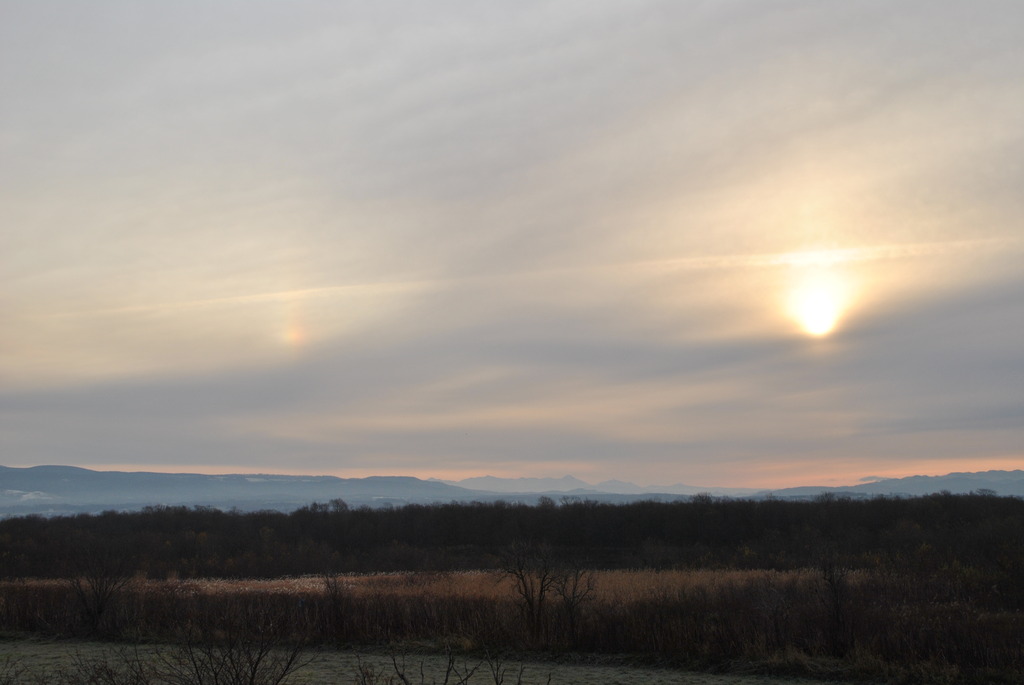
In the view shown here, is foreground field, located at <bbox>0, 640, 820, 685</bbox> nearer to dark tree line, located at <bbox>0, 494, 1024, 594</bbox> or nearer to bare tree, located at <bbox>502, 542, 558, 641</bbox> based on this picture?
bare tree, located at <bbox>502, 542, 558, 641</bbox>

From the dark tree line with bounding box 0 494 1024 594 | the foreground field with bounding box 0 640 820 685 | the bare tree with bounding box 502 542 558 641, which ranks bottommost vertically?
the dark tree line with bounding box 0 494 1024 594

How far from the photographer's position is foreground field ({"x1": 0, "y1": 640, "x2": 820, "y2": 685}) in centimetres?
1650

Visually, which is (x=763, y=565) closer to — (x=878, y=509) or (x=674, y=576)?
(x=674, y=576)

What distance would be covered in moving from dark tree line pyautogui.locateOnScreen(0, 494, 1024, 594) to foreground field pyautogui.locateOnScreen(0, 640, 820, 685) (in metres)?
34.9

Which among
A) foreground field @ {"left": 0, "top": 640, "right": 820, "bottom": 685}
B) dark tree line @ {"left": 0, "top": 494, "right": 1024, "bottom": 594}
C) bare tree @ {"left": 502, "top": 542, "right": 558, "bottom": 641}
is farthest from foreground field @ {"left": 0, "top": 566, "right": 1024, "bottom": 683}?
dark tree line @ {"left": 0, "top": 494, "right": 1024, "bottom": 594}

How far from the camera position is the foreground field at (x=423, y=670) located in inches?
650

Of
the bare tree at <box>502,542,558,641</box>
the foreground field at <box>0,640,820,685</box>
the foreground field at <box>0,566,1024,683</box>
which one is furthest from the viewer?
the bare tree at <box>502,542,558,641</box>

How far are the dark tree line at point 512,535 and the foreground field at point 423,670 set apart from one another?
3491 cm

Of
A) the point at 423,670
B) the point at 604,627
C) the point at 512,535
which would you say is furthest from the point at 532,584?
the point at 512,535

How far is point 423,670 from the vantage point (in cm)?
1808

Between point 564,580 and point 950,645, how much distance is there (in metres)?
9.35

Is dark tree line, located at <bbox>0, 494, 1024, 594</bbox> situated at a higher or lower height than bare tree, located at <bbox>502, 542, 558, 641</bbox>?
lower

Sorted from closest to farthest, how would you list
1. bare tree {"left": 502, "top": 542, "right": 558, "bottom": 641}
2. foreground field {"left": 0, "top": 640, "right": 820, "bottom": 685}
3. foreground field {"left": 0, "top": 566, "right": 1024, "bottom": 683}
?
1. foreground field {"left": 0, "top": 640, "right": 820, "bottom": 685}
2. foreground field {"left": 0, "top": 566, "right": 1024, "bottom": 683}
3. bare tree {"left": 502, "top": 542, "right": 558, "bottom": 641}

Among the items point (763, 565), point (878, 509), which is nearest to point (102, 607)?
point (763, 565)
